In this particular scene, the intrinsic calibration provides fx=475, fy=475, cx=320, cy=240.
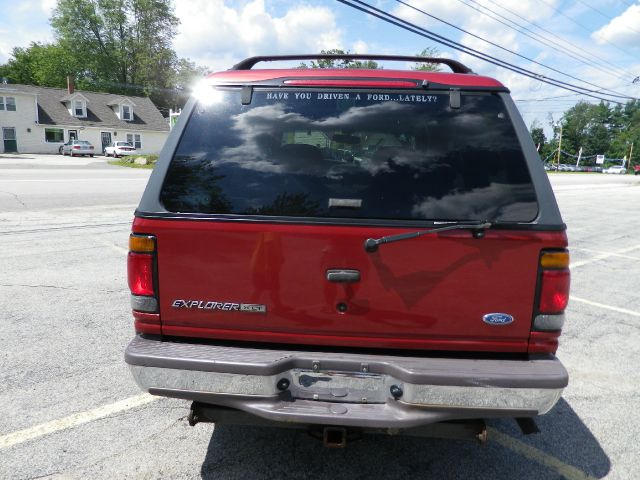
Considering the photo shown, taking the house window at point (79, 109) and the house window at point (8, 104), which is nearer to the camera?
the house window at point (8, 104)

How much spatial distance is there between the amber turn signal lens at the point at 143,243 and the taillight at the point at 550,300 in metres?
1.83

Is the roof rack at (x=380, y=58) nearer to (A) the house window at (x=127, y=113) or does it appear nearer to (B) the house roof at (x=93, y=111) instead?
(B) the house roof at (x=93, y=111)

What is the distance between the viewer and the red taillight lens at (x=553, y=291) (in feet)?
7.22

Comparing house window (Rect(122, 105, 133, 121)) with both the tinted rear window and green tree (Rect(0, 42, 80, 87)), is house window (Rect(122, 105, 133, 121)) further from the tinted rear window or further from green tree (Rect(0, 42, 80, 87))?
the tinted rear window

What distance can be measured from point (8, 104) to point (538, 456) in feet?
175

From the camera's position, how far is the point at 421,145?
2318 millimetres

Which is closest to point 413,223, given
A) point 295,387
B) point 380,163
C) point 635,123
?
point 380,163

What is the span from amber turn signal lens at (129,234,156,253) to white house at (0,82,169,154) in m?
51.6

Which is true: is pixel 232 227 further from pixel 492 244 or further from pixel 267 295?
pixel 492 244

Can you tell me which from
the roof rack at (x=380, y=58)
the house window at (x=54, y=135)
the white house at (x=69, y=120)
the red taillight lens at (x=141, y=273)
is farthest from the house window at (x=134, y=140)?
the red taillight lens at (x=141, y=273)

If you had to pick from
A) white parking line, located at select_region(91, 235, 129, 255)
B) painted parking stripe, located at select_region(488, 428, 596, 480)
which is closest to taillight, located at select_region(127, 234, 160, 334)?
painted parking stripe, located at select_region(488, 428, 596, 480)

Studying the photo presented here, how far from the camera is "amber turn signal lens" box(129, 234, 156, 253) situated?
7.48 ft

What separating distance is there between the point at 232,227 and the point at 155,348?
2.26ft

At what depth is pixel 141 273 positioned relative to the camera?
7.62 ft
